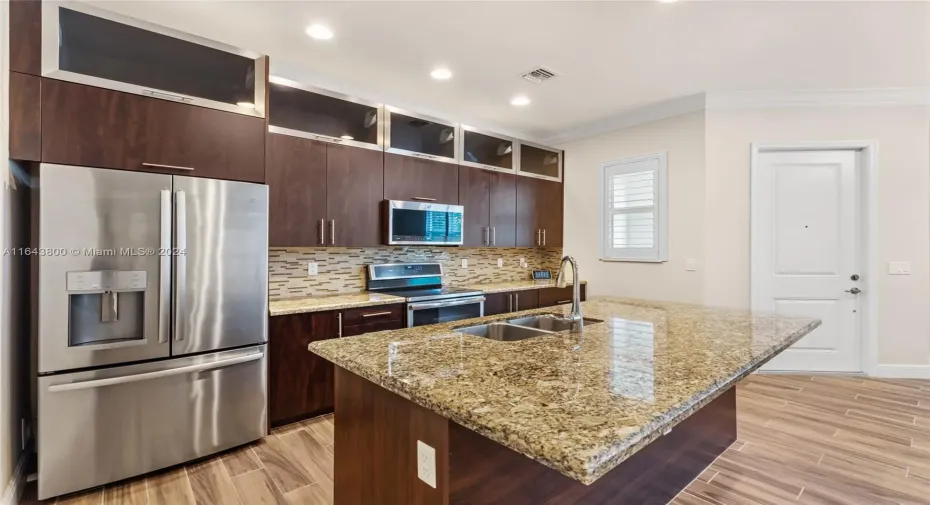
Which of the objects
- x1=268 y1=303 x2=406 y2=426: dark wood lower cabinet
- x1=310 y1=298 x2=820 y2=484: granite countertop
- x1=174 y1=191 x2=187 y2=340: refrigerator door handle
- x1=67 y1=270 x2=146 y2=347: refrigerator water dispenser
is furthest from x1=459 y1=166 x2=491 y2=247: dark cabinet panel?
x1=67 y1=270 x2=146 y2=347: refrigerator water dispenser

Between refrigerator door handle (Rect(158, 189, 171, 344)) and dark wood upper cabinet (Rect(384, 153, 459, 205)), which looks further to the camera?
dark wood upper cabinet (Rect(384, 153, 459, 205))

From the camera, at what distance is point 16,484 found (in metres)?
1.95

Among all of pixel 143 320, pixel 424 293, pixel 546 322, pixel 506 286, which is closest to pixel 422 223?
pixel 424 293

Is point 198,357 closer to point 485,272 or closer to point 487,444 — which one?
point 487,444

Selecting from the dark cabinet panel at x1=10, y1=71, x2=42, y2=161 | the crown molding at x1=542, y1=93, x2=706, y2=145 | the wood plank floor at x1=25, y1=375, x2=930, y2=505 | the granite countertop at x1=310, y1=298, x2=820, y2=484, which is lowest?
the wood plank floor at x1=25, y1=375, x2=930, y2=505

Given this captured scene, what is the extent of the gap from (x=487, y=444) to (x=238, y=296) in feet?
6.07

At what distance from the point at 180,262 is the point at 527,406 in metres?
2.07

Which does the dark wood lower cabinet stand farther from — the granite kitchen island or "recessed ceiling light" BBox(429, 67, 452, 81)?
"recessed ceiling light" BBox(429, 67, 452, 81)

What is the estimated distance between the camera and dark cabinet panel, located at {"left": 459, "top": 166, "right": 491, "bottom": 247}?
4059 mm

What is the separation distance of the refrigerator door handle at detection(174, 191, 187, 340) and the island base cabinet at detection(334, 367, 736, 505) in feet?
4.04

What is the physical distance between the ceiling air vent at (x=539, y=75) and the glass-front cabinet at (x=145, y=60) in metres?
1.87

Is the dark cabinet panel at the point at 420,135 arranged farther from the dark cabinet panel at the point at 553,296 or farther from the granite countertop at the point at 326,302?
the dark cabinet panel at the point at 553,296

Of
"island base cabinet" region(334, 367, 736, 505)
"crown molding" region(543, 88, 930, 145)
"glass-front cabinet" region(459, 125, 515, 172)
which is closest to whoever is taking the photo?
"island base cabinet" region(334, 367, 736, 505)

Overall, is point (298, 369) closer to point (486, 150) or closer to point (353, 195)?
point (353, 195)
